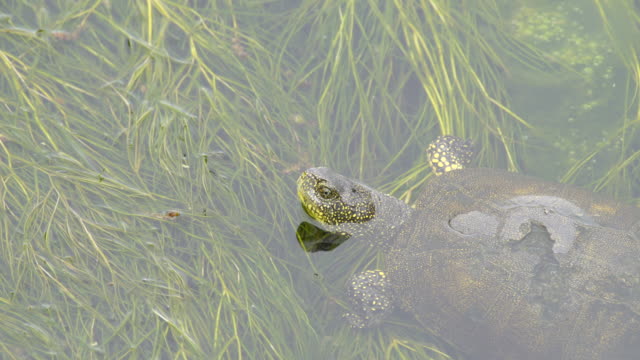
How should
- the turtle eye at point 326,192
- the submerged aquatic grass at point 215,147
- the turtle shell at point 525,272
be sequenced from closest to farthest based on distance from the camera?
the turtle shell at point 525,272
the submerged aquatic grass at point 215,147
the turtle eye at point 326,192

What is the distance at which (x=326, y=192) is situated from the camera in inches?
154

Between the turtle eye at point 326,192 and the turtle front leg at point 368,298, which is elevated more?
the turtle eye at point 326,192

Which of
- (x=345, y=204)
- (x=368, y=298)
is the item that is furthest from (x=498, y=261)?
(x=345, y=204)

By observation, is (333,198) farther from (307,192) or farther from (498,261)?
(498,261)

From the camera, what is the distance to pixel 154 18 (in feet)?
14.0

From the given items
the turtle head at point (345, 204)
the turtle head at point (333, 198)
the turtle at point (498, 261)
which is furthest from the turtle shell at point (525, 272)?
the turtle head at point (333, 198)

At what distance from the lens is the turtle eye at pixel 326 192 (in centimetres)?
389

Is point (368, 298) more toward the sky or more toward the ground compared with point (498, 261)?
more toward the ground

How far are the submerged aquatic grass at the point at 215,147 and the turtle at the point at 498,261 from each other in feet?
0.89

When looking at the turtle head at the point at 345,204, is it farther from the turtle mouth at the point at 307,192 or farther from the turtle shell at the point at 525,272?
the turtle shell at the point at 525,272

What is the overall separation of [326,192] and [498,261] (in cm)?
125

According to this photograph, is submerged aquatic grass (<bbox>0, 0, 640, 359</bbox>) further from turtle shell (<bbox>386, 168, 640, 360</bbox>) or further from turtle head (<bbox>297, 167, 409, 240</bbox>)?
turtle shell (<bbox>386, 168, 640, 360</bbox>)

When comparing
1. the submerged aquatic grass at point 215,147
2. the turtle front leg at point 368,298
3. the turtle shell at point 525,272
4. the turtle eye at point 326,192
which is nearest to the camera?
the turtle shell at point 525,272

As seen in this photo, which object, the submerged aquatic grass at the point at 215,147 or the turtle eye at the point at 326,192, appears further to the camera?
the turtle eye at the point at 326,192
